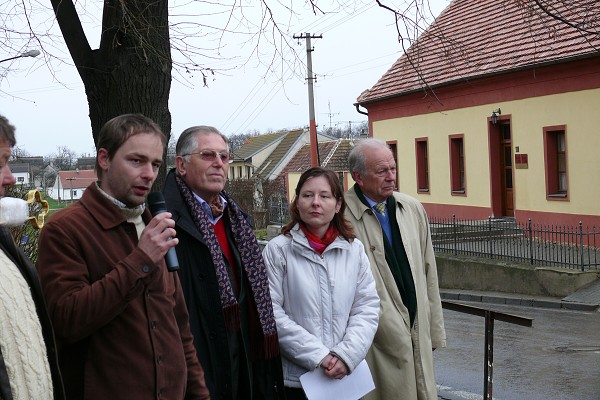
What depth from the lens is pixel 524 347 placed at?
12516mm

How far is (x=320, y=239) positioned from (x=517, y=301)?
14007mm

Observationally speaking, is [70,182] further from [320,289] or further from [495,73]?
[320,289]

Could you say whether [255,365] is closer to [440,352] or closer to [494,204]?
[440,352]

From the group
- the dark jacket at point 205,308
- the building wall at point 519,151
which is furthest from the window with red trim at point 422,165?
the dark jacket at point 205,308

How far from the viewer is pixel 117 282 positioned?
315 centimetres

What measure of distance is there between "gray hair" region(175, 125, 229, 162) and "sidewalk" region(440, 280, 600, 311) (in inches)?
537

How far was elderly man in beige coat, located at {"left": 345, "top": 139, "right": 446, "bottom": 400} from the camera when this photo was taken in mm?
5082

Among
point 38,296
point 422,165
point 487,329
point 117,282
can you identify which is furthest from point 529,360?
point 422,165

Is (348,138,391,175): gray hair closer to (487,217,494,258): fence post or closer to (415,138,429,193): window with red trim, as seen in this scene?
(487,217,494,258): fence post

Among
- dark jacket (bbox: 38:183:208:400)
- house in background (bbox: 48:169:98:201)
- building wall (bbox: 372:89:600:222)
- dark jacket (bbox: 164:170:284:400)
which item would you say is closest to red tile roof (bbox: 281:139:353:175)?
house in background (bbox: 48:169:98:201)

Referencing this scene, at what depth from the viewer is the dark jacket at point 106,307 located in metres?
3.16

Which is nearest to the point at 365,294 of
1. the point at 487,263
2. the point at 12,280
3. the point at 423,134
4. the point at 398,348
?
the point at 398,348

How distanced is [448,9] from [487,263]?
46.0 ft

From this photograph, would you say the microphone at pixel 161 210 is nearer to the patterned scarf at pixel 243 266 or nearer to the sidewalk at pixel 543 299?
the patterned scarf at pixel 243 266
